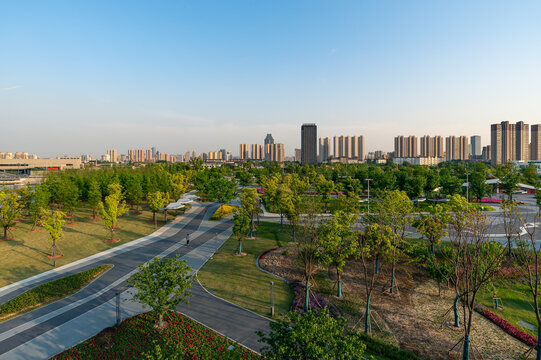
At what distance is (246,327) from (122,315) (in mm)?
7070

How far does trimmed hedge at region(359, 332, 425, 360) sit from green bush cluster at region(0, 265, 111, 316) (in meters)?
18.4

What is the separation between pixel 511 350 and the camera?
41.6 ft

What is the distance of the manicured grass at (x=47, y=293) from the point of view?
15434 millimetres

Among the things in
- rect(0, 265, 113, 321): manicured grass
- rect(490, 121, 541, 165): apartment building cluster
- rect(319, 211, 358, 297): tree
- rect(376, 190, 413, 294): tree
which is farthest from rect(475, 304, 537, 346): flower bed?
rect(490, 121, 541, 165): apartment building cluster

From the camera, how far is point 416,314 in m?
15.7

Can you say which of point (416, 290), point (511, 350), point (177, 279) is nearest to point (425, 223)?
point (416, 290)

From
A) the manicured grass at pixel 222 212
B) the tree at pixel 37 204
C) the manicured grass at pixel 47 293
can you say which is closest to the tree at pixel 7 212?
the tree at pixel 37 204

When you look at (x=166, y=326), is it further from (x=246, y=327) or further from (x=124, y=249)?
(x=124, y=249)

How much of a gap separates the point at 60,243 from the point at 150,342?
21315 millimetres

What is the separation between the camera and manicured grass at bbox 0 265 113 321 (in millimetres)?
15434

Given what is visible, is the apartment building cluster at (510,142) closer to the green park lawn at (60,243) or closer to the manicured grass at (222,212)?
the manicured grass at (222,212)

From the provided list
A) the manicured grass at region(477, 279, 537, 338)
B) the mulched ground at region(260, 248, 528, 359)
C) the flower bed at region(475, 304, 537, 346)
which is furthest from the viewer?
the manicured grass at region(477, 279, 537, 338)

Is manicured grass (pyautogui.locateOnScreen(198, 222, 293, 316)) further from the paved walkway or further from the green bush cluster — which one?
the green bush cluster

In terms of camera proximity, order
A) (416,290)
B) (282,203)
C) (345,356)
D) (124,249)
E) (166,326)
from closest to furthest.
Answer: (345,356)
(166,326)
(416,290)
(124,249)
(282,203)
